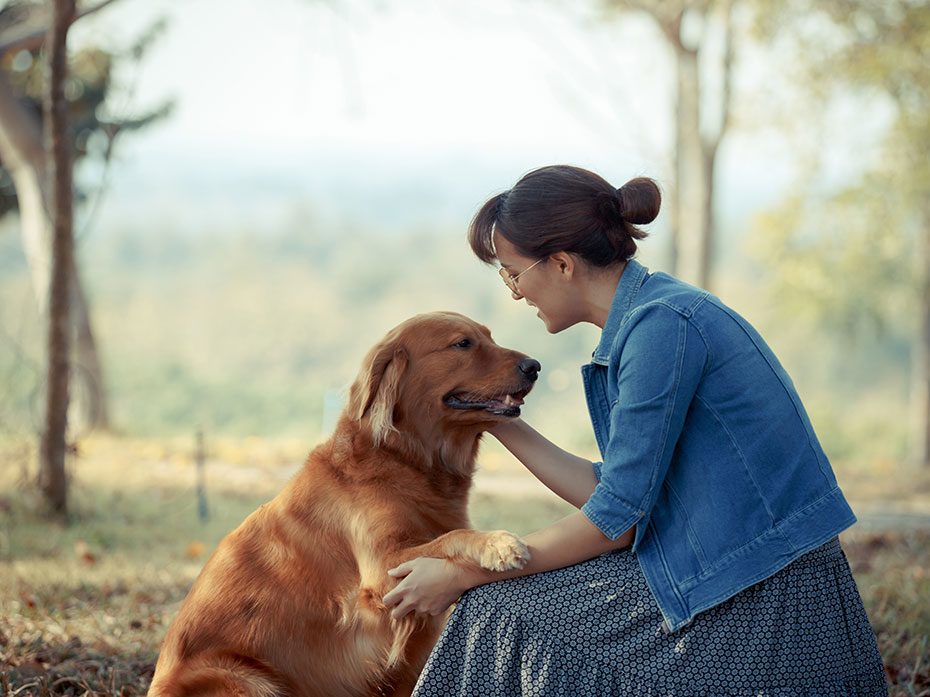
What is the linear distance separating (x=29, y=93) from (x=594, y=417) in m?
8.42

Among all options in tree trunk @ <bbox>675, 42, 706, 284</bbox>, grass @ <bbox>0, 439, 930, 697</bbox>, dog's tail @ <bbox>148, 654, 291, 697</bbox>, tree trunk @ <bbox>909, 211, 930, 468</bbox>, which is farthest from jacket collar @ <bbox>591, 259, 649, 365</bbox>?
tree trunk @ <bbox>909, 211, 930, 468</bbox>

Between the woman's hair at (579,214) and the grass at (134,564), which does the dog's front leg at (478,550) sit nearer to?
the woman's hair at (579,214)

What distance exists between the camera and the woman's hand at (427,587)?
7.21 feet

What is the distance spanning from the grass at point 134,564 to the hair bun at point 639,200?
1816 millimetres

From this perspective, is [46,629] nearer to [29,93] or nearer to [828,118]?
[29,93]

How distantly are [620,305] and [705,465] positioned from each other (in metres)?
0.49

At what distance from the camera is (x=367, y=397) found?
2.64m

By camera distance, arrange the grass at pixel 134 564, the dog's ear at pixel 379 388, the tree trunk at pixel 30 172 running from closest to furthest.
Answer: the dog's ear at pixel 379 388 → the grass at pixel 134 564 → the tree trunk at pixel 30 172

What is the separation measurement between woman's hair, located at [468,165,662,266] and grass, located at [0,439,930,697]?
1804mm

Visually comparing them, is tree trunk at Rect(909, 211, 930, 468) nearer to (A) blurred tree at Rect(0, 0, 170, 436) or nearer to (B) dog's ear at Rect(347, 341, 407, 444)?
(A) blurred tree at Rect(0, 0, 170, 436)

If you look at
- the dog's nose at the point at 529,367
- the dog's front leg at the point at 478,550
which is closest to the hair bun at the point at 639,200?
the dog's nose at the point at 529,367

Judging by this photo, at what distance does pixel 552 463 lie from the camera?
8.71ft

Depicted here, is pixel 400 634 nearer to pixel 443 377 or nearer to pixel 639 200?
pixel 443 377

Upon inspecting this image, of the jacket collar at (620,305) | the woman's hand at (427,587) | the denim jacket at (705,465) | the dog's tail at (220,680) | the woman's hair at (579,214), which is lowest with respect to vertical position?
the dog's tail at (220,680)
